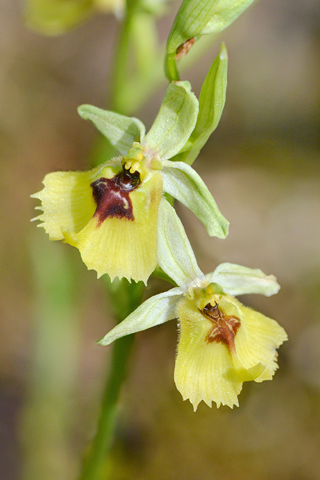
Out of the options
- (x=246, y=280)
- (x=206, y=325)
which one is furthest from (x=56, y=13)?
(x=206, y=325)

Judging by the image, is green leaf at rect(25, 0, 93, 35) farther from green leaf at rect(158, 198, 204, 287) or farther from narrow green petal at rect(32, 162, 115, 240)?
green leaf at rect(158, 198, 204, 287)

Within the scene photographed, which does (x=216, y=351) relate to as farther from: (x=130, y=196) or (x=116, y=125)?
(x=116, y=125)

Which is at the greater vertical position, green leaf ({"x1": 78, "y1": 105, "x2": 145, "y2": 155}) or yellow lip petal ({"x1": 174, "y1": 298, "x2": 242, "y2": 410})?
green leaf ({"x1": 78, "y1": 105, "x2": 145, "y2": 155})

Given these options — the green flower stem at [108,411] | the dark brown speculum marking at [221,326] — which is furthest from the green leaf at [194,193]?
the green flower stem at [108,411]

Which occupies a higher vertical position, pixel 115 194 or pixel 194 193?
pixel 115 194

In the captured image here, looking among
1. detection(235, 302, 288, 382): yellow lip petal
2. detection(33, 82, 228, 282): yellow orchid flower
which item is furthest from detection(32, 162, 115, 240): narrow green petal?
detection(235, 302, 288, 382): yellow lip petal

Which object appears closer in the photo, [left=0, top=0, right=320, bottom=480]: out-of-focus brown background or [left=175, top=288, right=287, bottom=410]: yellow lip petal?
[left=175, top=288, right=287, bottom=410]: yellow lip petal

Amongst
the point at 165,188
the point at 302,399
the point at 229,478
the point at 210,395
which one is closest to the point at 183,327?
the point at 210,395
